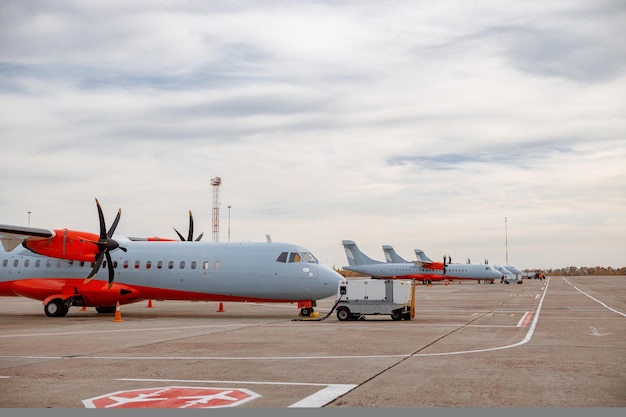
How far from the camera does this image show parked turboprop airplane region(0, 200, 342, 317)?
29.7 m

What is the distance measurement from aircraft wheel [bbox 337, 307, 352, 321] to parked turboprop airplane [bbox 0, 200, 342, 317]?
3.90 feet

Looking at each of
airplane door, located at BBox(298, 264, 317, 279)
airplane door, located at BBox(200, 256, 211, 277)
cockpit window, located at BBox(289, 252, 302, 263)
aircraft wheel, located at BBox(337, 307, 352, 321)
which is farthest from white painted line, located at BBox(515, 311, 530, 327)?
airplane door, located at BBox(200, 256, 211, 277)

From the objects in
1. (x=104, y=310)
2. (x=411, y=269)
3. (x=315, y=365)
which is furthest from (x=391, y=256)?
(x=315, y=365)

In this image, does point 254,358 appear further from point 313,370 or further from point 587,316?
point 587,316

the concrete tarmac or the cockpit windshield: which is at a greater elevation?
the cockpit windshield

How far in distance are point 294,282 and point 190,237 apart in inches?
425

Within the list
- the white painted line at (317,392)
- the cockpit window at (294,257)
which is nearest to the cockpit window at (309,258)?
the cockpit window at (294,257)

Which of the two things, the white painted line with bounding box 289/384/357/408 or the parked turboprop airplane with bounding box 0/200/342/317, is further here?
the parked turboprop airplane with bounding box 0/200/342/317

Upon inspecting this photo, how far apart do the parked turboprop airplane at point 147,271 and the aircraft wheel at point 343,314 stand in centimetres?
119

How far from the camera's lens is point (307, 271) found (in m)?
29.6

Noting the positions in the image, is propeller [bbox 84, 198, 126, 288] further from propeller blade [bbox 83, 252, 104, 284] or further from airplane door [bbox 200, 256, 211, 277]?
airplane door [bbox 200, 256, 211, 277]

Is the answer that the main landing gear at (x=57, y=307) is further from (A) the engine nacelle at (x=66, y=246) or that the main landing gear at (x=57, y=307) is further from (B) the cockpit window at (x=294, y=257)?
(B) the cockpit window at (x=294, y=257)

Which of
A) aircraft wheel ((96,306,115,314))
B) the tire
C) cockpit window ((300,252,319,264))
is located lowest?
aircraft wheel ((96,306,115,314))

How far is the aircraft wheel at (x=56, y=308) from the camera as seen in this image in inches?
1253
